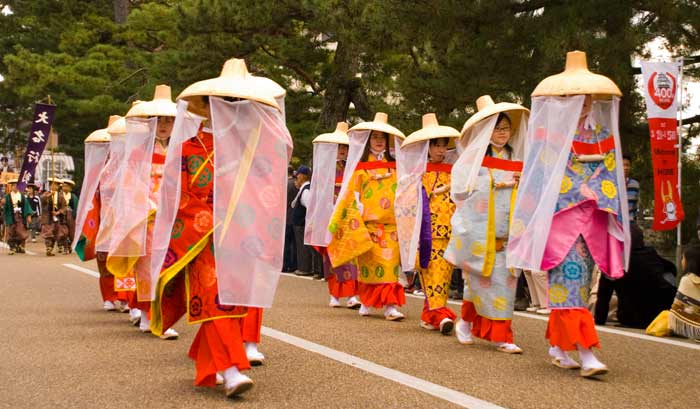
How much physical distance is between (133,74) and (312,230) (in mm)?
20284

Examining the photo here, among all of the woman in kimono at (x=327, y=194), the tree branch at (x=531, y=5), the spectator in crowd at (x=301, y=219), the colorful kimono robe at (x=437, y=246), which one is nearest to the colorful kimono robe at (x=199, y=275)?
the colorful kimono robe at (x=437, y=246)

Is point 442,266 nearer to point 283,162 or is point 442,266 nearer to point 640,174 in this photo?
point 283,162

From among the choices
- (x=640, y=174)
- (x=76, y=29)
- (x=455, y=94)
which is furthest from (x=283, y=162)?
(x=76, y=29)

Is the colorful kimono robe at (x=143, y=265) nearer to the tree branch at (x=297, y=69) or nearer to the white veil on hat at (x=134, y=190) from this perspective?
the white veil on hat at (x=134, y=190)

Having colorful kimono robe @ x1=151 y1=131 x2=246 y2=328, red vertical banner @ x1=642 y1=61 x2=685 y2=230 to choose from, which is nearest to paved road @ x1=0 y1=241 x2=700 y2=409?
colorful kimono robe @ x1=151 y1=131 x2=246 y2=328

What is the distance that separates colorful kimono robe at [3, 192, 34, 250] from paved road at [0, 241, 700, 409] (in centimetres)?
1385

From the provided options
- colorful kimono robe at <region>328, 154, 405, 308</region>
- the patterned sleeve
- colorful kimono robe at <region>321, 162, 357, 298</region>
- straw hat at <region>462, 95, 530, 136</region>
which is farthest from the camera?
colorful kimono robe at <region>321, 162, 357, 298</region>

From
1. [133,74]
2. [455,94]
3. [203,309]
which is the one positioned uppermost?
[133,74]

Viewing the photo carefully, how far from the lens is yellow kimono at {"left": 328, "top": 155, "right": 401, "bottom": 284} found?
30.3ft

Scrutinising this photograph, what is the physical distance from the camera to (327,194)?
35.4 feet

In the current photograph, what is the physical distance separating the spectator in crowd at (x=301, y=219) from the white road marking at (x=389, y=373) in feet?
21.6

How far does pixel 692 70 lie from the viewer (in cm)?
1266

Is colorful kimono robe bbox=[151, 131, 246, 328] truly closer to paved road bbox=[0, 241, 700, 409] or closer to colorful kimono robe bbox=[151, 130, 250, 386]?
colorful kimono robe bbox=[151, 130, 250, 386]

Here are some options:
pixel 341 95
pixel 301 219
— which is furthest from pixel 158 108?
pixel 341 95
